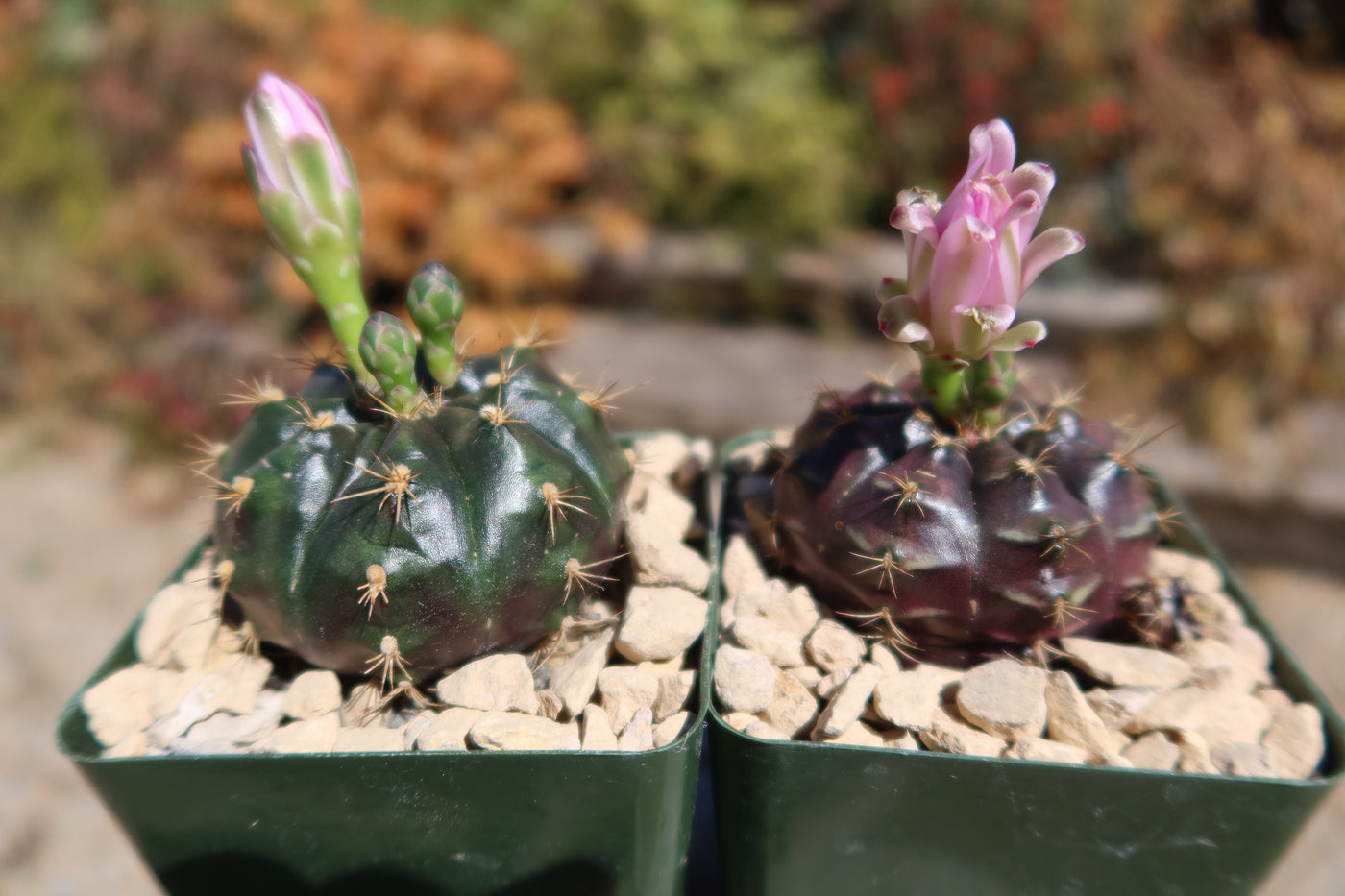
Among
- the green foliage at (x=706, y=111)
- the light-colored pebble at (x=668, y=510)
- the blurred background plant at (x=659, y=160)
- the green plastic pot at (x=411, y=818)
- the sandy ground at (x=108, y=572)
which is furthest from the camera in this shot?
the green foliage at (x=706, y=111)

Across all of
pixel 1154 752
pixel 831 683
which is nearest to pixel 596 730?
pixel 831 683

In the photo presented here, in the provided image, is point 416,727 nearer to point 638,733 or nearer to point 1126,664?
point 638,733

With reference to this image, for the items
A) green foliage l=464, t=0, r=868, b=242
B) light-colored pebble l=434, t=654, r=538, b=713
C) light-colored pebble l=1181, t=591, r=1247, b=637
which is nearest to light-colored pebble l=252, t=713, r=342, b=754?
light-colored pebble l=434, t=654, r=538, b=713

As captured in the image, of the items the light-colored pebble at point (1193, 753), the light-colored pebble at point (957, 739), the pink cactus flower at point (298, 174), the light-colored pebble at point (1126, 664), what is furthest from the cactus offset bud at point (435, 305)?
the light-colored pebble at point (1193, 753)

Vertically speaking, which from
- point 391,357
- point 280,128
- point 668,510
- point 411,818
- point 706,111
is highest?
point 706,111

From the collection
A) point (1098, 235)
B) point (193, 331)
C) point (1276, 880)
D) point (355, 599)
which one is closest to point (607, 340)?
point (193, 331)

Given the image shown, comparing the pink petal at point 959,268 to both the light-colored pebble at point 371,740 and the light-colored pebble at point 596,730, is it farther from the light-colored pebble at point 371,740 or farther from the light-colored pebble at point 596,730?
the light-colored pebble at point 371,740
